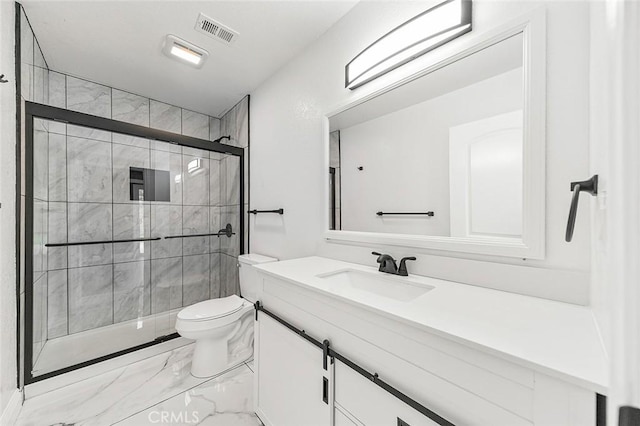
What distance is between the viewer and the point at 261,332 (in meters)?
1.33

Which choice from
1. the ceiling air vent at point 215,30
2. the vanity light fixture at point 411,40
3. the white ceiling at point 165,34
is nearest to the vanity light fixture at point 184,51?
the white ceiling at point 165,34

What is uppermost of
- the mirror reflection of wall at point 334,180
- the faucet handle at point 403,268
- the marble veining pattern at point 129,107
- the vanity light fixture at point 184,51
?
the vanity light fixture at point 184,51

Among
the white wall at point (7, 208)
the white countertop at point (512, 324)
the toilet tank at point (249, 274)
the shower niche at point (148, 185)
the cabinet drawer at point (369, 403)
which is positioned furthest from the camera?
the shower niche at point (148, 185)

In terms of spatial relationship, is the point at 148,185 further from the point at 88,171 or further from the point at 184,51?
the point at 184,51

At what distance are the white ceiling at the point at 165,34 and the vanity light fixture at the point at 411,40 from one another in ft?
1.47

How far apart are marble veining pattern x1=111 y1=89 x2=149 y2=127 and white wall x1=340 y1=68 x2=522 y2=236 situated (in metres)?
2.32

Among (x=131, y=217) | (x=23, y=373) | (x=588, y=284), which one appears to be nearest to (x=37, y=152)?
(x=131, y=217)

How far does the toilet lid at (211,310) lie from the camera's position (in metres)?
1.73

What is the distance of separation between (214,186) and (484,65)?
2.37 meters

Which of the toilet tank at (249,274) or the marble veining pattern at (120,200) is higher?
the marble veining pattern at (120,200)

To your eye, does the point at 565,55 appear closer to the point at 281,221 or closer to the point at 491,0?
the point at 491,0

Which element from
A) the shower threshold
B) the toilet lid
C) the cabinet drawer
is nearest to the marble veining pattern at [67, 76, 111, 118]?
the shower threshold

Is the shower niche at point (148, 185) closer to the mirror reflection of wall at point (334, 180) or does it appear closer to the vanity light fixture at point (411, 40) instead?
the mirror reflection of wall at point (334, 180)

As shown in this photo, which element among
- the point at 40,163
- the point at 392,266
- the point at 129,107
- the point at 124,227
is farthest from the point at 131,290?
the point at 392,266
